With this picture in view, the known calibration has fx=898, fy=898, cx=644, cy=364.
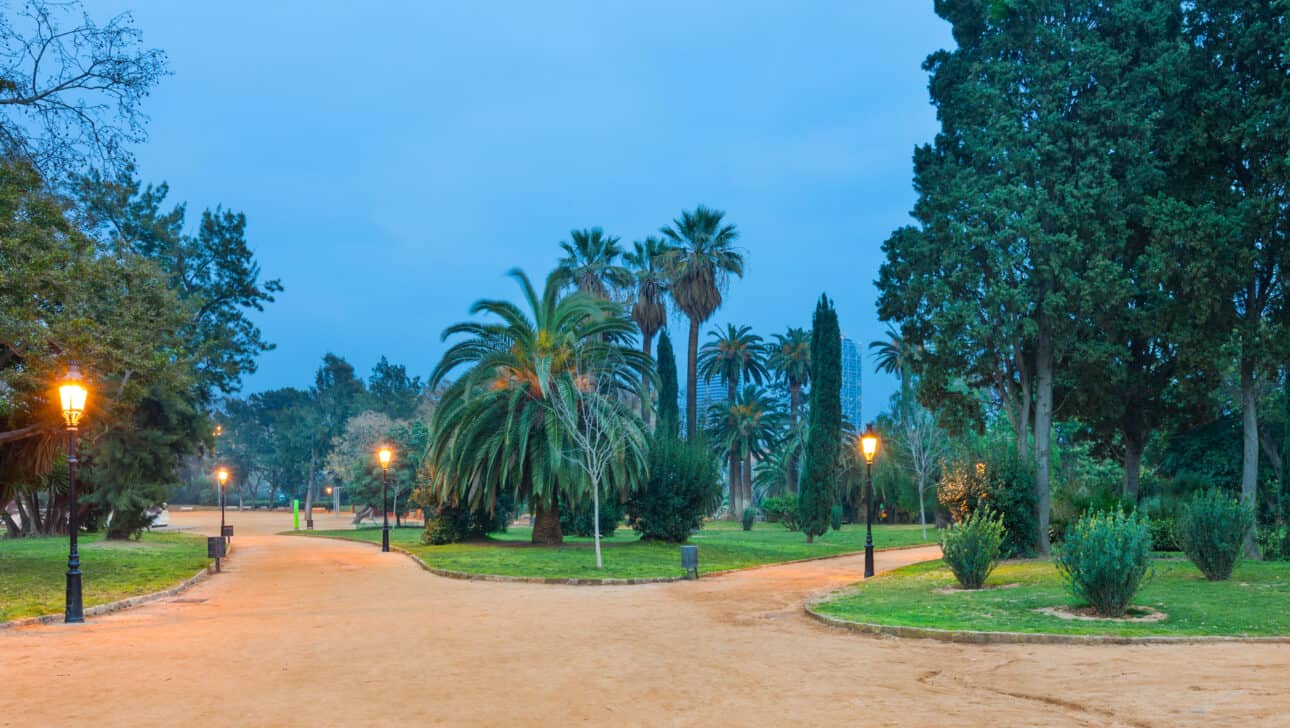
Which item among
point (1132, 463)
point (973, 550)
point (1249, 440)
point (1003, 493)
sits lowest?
point (973, 550)

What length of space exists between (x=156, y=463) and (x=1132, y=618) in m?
34.9

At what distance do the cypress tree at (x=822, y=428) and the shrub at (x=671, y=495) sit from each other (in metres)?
7.04

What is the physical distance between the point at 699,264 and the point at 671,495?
19.8 meters

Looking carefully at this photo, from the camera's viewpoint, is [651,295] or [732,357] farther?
[732,357]

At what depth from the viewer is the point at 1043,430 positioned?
24.9m

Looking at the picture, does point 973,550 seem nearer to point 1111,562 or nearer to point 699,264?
point 1111,562

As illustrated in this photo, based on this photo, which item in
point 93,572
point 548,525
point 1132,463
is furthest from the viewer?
point 548,525

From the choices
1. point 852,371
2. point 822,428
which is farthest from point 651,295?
point 852,371

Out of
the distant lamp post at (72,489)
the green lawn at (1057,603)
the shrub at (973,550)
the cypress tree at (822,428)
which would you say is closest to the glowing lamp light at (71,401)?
the distant lamp post at (72,489)

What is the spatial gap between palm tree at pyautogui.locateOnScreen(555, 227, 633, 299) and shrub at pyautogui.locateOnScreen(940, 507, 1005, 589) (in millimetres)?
32815

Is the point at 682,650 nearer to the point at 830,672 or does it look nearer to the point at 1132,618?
the point at 830,672

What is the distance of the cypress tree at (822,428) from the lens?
37.0 m

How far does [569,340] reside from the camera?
93.6ft

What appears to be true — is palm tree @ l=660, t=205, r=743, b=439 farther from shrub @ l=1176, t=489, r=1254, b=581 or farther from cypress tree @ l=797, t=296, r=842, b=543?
shrub @ l=1176, t=489, r=1254, b=581
